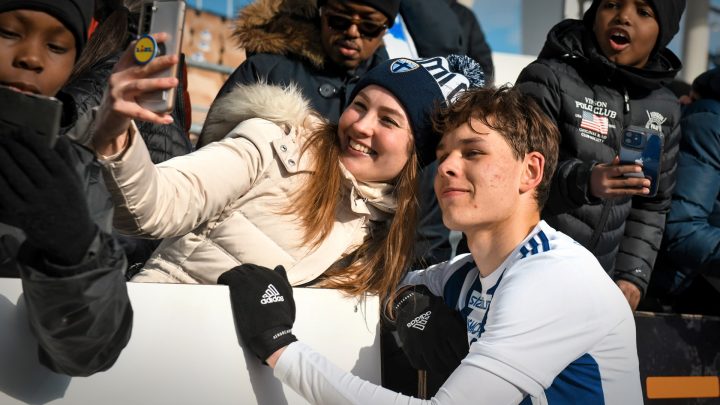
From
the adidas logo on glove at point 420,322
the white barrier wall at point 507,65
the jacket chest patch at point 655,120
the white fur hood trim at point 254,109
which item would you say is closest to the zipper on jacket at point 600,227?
the jacket chest patch at point 655,120

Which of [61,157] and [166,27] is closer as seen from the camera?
[61,157]

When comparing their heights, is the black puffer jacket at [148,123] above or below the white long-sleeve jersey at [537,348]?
above

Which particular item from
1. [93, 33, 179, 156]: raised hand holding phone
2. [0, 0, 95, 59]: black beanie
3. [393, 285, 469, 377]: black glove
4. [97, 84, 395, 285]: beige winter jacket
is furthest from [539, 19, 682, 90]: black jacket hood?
[93, 33, 179, 156]: raised hand holding phone

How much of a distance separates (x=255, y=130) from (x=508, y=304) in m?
0.90

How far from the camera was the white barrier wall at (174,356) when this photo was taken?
68.3 inches

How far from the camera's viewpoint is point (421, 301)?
239 centimetres

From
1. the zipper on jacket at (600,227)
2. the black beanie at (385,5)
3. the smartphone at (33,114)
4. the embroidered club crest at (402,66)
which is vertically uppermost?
the black beanie at (385,5)

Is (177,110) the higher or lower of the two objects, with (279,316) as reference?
higher

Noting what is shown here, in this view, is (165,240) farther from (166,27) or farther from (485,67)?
(485,67)

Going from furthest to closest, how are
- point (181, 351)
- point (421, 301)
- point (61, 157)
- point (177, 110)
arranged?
point (177, 110) → point (421, 301) → point (181, 351) → point (61, 157)

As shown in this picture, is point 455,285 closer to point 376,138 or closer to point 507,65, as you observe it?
point 376,138

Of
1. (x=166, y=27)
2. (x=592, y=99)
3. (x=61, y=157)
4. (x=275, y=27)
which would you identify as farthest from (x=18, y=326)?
(x=592, y=99)

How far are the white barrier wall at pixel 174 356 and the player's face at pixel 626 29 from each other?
5.40 feet

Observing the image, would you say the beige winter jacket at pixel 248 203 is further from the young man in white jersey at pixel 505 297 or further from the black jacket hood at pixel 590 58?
the black jacket hood at pixel 590 58
